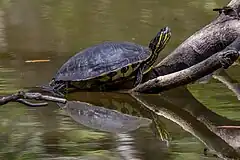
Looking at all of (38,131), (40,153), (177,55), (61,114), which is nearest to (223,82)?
(177,55)

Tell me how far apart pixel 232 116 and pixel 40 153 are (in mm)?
1224

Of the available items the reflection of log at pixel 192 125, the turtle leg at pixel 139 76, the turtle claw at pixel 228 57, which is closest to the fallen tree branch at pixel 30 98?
the reflection of log at pixel 192 125

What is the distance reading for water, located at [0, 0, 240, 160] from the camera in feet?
9.51

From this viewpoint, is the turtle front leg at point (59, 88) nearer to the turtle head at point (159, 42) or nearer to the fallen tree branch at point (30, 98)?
the turtle head at point (159, 42)

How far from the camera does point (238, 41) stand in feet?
12.6

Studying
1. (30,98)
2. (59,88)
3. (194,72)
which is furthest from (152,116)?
(30,98)

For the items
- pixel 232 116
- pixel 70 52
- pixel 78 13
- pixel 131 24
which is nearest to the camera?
pixel 232 116

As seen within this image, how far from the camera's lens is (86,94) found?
14.0 feet

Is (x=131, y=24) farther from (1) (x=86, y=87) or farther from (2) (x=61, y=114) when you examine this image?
(2) (x=61, y=114)

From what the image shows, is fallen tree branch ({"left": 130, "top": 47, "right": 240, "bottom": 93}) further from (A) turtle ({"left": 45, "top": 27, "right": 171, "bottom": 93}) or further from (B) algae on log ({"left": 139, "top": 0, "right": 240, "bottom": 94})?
(B) algae on log ({"left": 139, "top": 0, "right": 240, "bottom": 94})

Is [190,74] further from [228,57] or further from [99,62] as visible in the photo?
[99,62]

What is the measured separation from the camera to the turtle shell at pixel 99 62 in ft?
14.0

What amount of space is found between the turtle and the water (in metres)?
0.11

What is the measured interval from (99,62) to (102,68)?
0.05 m
